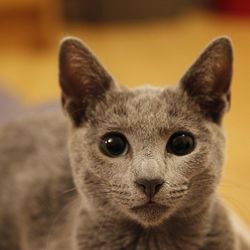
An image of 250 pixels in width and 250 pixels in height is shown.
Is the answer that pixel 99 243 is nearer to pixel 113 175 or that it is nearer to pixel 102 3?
pixel 113 175

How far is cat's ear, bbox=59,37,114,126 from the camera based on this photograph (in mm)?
1355

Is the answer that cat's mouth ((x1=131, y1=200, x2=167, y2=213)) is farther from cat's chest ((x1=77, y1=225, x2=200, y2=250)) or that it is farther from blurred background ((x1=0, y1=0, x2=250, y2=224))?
blurred background ((x1=0, y1=0, x2=250, y2=224))

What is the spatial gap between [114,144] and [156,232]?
0.23 metres

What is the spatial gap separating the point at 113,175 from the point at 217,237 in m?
0.33

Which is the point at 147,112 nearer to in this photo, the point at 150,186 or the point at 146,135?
the point at 146,135

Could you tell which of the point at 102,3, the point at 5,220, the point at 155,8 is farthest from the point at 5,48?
the point at 5,220

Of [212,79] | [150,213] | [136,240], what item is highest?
[212,79]

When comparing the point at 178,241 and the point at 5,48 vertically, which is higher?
the point at 178,241

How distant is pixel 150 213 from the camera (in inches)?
47.7

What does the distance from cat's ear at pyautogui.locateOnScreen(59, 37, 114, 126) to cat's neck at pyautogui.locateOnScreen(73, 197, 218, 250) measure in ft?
0.87

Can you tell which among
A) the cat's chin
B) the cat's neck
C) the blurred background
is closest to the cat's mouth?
the cat's chin

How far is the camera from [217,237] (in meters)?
1.38

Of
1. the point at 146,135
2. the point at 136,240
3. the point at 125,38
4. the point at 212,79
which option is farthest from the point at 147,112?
the point at 125,38

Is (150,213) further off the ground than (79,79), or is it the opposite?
(79,79)
